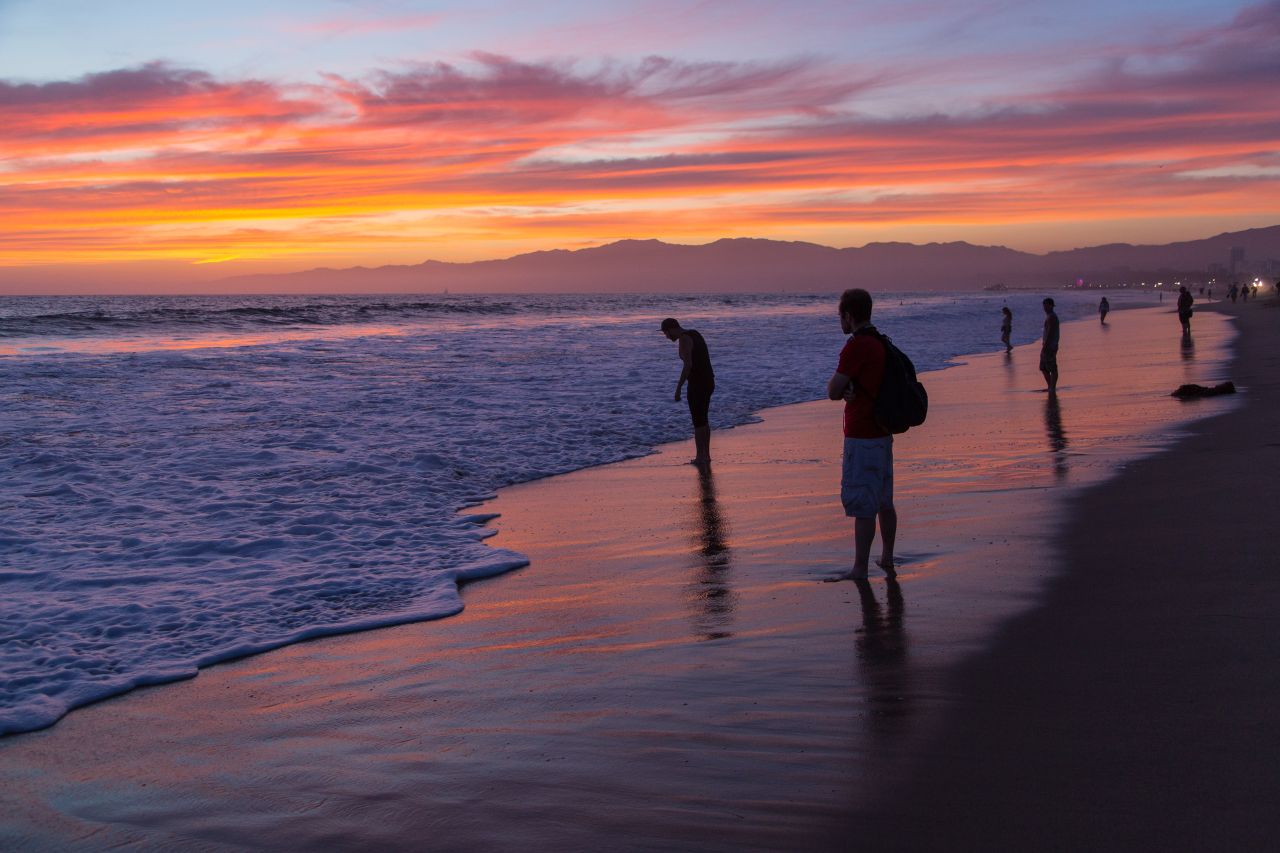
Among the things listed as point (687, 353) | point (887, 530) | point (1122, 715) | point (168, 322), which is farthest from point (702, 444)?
point (168, 322)

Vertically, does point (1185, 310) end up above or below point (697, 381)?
above

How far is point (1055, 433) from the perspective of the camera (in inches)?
484

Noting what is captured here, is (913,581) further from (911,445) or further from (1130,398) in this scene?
(1130,398)

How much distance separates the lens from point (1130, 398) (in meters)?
15.7

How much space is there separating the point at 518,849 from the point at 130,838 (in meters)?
1.34

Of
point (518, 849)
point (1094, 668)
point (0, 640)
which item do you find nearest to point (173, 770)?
point (518, 849)

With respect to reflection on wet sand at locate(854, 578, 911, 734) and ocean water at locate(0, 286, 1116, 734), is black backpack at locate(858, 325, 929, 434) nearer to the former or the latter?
reflection on wet sand at locate(854, 578, 911, 734)

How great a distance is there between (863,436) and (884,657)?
187cm

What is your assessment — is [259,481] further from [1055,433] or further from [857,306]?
[1055,433]

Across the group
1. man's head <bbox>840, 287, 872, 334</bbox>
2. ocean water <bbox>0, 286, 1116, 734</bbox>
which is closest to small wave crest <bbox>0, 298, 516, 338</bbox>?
ocean water <bbox>0, 286, 1116, 734</bbox>

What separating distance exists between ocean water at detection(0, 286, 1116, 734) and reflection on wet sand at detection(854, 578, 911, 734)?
2470 mm

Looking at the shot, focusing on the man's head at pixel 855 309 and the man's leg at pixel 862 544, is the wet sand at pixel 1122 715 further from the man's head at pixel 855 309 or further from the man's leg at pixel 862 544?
the man's head at pixel 855 309

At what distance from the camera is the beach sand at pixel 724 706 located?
3379 millimetres

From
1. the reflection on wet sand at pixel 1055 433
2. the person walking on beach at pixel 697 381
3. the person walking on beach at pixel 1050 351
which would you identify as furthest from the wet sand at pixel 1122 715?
the person walking on beach at pixel 1050 351
